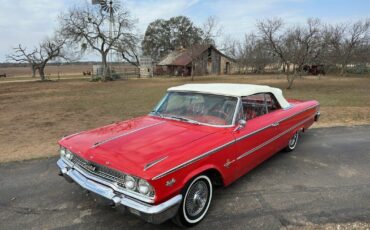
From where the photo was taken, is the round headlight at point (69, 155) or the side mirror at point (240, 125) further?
the side mirror at point (240, 125)

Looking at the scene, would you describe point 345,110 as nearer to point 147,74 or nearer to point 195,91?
point 195,91

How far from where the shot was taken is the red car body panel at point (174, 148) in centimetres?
270

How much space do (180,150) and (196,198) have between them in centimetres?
64

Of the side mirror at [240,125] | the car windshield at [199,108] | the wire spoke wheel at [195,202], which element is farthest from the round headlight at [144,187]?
the side mirror at [240,125]

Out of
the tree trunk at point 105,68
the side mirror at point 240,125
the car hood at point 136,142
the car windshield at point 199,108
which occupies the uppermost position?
the tree trunk at point 105,68

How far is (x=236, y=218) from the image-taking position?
324 centimetres

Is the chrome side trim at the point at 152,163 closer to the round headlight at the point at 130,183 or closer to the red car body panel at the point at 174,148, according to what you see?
the red car body panel at the point at 174,148

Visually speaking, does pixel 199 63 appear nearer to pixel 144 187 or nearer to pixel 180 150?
pixel 180 150

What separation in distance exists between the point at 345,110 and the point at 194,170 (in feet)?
31.4

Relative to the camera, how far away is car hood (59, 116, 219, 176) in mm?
2777

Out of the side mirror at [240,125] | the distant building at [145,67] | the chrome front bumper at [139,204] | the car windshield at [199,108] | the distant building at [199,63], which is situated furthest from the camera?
the distant building at [199,63]

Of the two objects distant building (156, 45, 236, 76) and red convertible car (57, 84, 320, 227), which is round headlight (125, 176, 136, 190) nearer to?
red convertible car (57, 84, 320, 227)

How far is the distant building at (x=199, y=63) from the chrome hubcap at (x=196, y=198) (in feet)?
125

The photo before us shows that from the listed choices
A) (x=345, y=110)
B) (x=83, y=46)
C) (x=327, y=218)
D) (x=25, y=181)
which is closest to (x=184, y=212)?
(x=327, y=218)
